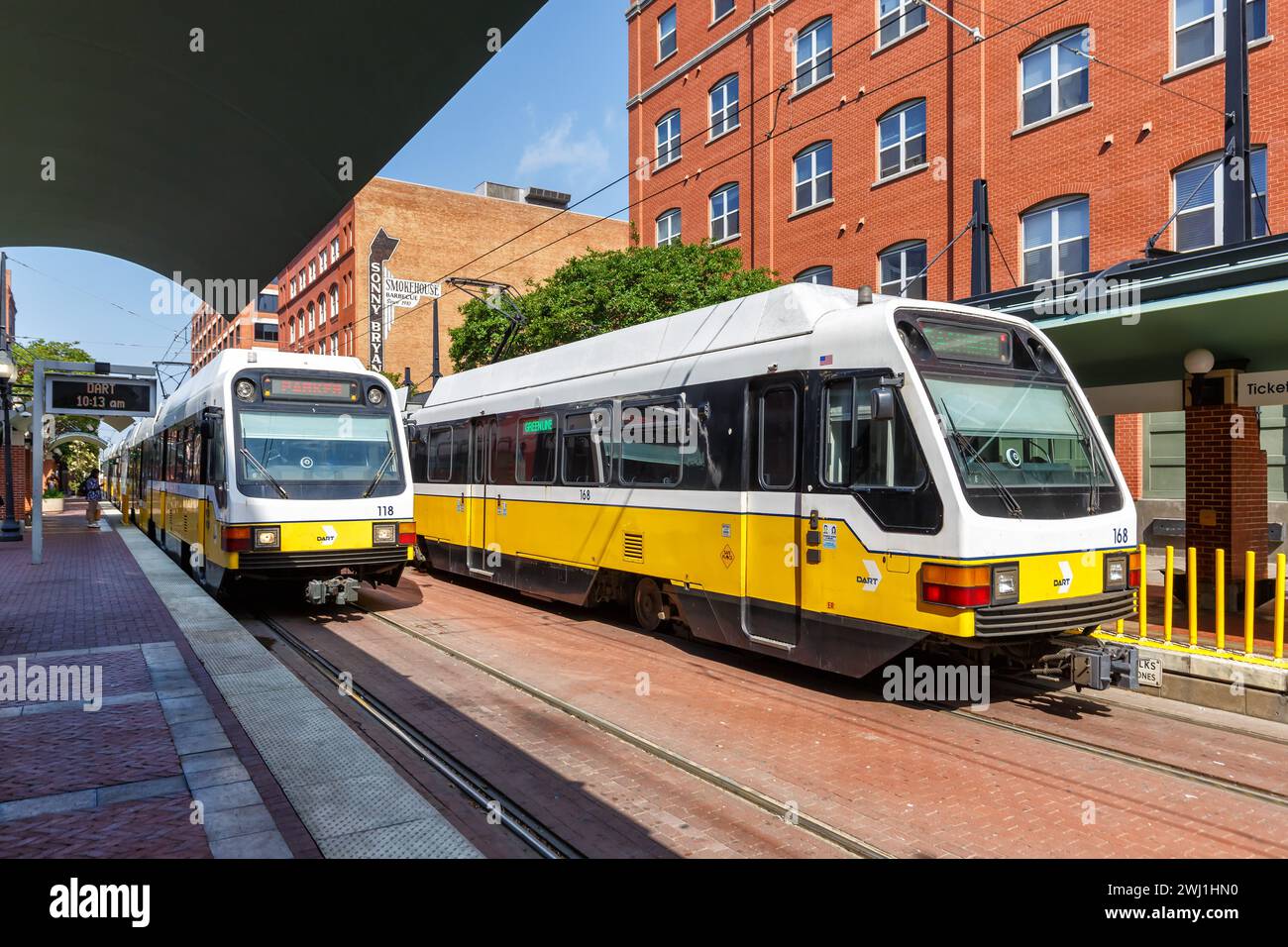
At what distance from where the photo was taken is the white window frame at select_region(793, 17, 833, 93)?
24.1m

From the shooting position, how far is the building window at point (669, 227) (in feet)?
98.2

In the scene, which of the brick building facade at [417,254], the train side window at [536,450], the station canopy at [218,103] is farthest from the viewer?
the brick building facade at [417,254]

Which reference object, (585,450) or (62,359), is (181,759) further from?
(62,359)

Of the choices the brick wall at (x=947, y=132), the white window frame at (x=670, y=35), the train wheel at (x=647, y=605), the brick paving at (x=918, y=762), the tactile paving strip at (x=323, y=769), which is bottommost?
the brick paving at (x=918, y=762)

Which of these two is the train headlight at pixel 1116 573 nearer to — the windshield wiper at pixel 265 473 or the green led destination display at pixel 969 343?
the green led destination display at pixel 969 343

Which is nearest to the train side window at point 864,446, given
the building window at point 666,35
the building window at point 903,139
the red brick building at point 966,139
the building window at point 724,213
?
the red brick building at point 966,139

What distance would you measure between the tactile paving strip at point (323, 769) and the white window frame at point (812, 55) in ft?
72.1

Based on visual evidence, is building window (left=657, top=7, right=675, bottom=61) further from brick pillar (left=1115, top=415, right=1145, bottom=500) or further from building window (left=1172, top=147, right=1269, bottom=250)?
brick pillar (left=1115, top=415, right=1145, bottom=500)

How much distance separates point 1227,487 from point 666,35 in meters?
26.0

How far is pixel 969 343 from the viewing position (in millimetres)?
7352

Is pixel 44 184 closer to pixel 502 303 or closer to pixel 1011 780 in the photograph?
pixel 1011 780

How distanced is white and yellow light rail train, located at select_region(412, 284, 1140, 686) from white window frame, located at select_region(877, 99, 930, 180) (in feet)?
48.3

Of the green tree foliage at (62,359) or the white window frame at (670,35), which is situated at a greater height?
the white window frame at (670,35)

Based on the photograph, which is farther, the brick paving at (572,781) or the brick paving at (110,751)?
the brick paving at (572,781)
